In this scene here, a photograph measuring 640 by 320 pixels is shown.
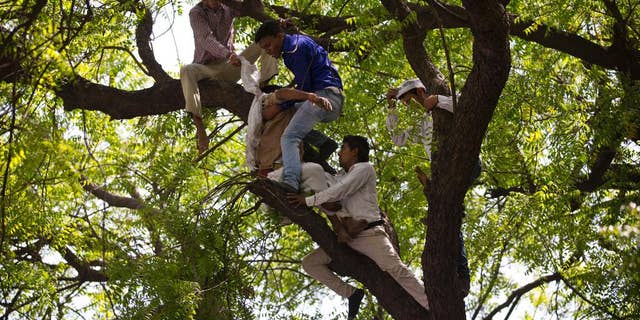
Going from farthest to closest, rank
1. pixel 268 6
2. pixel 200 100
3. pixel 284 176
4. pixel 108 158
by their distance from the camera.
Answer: pixel 108 158 < pixel 268 6 < pixel 200 100 < pixel 284 176

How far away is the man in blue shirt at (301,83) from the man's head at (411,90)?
1.54ft

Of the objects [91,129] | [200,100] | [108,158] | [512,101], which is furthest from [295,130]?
[108,158]

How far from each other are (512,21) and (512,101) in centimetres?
125

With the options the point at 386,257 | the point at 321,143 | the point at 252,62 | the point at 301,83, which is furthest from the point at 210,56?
the point at 386,257

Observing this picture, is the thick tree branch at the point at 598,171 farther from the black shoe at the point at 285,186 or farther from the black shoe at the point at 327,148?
the black shoe at the point at 285,186

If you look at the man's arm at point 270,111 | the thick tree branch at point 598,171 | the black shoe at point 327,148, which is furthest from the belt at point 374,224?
the thick tree branch at point 598,171

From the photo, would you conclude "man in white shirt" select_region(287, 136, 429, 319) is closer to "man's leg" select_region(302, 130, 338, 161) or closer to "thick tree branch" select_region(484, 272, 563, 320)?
"man's leg" select_region(302, 130, 338, 161)

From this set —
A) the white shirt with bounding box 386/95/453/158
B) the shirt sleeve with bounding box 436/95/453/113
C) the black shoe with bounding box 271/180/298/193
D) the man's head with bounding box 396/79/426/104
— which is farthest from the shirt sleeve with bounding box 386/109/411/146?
the black shoe with bounding box 271/180/298/193

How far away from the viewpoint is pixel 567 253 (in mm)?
9898

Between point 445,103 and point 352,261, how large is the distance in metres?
1.28

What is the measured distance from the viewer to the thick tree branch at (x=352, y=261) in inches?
281

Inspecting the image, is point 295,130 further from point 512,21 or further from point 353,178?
A: point 512,21

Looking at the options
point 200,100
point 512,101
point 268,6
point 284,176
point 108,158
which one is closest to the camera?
point 284,176

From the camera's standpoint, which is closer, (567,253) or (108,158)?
(567,253)
